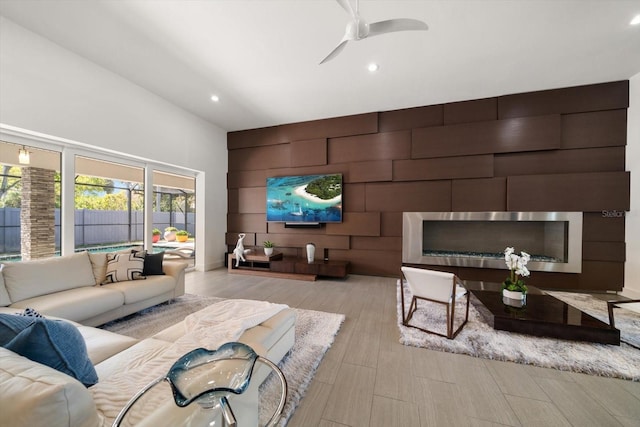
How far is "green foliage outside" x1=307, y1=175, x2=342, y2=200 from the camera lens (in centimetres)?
456

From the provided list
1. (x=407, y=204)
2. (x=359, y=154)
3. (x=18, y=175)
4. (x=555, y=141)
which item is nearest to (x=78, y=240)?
(x=18, y=175)

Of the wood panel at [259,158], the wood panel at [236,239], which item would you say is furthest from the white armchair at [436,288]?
the wood panel at [236,239]

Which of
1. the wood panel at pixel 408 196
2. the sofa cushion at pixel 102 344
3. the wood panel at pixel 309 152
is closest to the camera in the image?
the sofa cushion at pixel 102 344

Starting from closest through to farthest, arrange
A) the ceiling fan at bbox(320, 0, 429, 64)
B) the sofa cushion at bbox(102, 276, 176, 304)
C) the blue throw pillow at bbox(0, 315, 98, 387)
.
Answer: the blue throw pillow at bbox(0, 315, 98, 387), the ceiling fan at bbox(320, 0, 429, 64), the sofa cushion at bbox(102, 276, 176, 304)

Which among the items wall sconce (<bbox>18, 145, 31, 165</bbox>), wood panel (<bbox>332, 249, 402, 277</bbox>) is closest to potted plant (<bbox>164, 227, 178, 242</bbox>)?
wall sconce (<bbox>18, 145, 31, 165</bbox>)

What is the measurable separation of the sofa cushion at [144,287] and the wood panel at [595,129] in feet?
19.8

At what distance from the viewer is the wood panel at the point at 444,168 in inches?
153

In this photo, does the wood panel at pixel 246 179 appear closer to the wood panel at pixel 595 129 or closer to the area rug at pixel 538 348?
the area rug at pixel 538 348

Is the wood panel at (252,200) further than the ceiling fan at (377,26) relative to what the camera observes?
Yes

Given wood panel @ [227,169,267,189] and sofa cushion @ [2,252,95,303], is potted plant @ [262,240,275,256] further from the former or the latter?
sofa cushion @ [2,252,95,303]

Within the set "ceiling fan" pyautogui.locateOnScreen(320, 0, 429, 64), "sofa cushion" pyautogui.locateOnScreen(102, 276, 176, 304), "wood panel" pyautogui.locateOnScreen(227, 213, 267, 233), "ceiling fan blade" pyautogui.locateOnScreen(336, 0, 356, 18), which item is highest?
"ceiling fan blade" pyautogui.locateOnScreen(336, 0, 356, 18)

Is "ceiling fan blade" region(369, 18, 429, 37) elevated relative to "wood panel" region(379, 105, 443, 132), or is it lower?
lower

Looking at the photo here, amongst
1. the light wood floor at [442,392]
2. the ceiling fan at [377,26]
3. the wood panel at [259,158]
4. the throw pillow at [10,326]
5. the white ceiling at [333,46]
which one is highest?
the white ceiling at [333,46]

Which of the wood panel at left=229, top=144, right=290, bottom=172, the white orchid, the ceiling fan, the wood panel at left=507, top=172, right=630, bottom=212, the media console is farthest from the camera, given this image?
the wood panel at left=229, top=144, right=290, bottom=172
